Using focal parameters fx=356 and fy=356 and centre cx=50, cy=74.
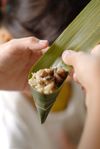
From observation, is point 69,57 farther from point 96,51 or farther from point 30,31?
point 30,31

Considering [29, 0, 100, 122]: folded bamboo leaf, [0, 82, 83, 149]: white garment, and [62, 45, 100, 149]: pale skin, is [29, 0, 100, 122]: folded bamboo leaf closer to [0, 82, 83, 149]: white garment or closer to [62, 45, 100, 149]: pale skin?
[62, 45, 100, 149]: pale skin

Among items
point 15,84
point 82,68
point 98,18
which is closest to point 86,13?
point 98,18

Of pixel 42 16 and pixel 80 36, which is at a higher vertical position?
pixel 80 36

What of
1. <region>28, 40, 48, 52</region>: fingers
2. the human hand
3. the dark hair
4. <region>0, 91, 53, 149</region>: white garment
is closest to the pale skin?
the human hand

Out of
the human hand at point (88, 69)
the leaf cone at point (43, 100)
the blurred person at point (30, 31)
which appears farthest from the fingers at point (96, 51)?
the blurred person at point (30, 31)

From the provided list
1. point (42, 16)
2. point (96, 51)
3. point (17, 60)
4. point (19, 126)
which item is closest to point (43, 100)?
point (96, 51)

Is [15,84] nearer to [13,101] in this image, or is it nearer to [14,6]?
[13,101]
